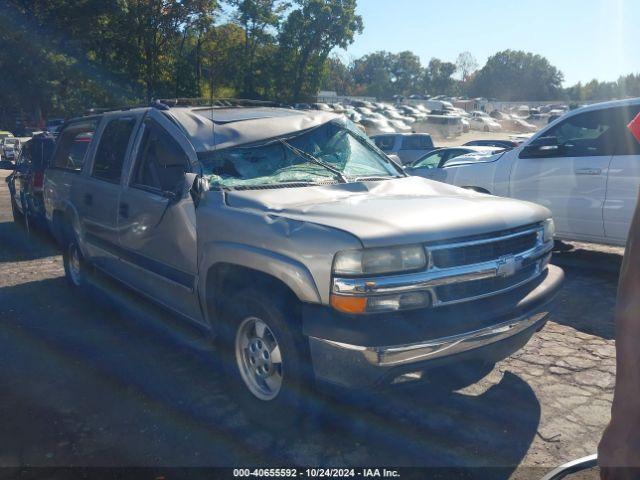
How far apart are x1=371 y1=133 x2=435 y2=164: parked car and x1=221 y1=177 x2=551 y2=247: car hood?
531 inches

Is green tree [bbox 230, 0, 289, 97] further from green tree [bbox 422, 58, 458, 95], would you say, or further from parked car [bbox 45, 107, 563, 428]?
green tree [bbox 422, 58, 458, 95]

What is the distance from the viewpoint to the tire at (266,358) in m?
3.17

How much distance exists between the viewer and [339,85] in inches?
4097

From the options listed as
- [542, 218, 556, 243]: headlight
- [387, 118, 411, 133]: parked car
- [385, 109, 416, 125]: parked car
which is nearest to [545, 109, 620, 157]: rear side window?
[542, 218, 556, 243]: headlight

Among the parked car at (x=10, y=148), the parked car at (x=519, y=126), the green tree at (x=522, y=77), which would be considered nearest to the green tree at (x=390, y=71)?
the green tree at (x=522, y=77)

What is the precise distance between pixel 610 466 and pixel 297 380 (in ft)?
6.85

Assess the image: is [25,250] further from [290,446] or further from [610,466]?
[610,466]

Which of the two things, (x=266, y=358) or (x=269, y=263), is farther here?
(x=266, y=358)

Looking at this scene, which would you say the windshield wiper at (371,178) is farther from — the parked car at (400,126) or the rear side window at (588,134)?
the parked car at (400,126)

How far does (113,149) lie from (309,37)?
43424 millimetres

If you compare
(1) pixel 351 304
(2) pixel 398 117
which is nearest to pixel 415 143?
(1) pixel 351 304

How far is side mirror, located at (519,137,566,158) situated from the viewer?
267 inches

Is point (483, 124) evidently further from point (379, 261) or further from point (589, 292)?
point (379, 261)

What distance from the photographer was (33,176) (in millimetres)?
9273
